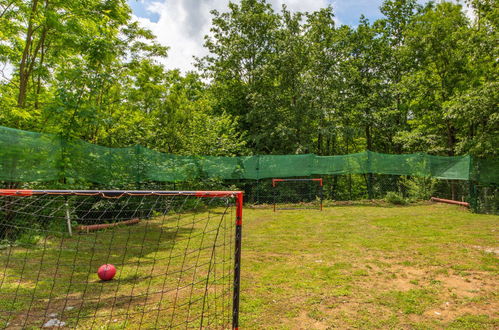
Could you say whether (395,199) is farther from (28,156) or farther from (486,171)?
(28,156)

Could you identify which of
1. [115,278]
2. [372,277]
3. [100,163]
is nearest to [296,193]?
[100,163]

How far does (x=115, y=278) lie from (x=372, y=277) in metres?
3.92

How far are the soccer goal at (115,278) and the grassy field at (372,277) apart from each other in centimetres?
52

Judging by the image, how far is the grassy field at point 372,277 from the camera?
127 inches

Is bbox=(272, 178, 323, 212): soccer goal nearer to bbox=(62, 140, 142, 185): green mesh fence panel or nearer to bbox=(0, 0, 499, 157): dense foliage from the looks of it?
bbox=(0, 0, 499, 157): dense foliage

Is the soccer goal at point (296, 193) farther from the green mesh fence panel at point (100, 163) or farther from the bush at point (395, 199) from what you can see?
the green mesh fence panel at point (100, 163)

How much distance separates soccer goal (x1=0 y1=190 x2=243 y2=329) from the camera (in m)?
3.18

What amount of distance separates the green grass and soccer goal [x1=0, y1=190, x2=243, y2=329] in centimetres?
2

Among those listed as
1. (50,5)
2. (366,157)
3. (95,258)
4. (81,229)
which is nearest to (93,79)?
(50,5)

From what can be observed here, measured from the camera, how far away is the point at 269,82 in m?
19.3

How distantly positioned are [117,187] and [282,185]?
8274 millimetres

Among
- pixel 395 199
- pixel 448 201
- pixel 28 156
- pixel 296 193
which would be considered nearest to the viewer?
pixel 28 156

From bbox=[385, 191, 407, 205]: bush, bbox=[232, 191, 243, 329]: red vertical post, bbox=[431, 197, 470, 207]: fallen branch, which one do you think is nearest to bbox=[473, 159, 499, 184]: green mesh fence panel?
bbox=[431, 197, 470, 207]: fallen branch

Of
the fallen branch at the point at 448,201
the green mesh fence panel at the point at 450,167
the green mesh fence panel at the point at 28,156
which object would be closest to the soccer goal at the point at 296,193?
the fallen branch at the point at 448,201
